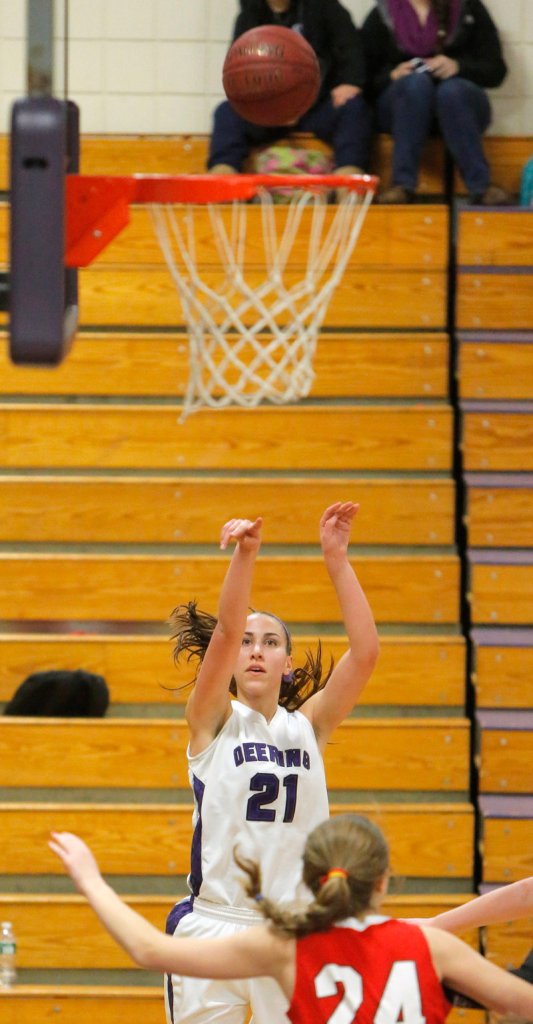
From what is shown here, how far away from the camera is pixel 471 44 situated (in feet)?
26.1

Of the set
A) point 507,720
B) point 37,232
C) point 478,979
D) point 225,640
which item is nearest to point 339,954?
point 478,979

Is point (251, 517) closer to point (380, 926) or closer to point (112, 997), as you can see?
point (112, 997)

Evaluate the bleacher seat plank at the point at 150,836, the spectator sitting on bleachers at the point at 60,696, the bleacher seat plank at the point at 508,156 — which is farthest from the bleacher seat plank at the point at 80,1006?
the bleacher seat plank at the point at 508,156

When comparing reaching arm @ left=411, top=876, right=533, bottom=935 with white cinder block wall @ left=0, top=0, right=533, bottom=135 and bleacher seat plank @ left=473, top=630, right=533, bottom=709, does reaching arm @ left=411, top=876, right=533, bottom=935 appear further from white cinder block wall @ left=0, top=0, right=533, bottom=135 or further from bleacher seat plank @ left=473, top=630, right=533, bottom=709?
white cinder block wall @ left=0, top=0, right=533, bottom=135

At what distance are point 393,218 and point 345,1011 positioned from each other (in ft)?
18.3

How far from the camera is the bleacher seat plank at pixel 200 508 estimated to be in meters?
7.05

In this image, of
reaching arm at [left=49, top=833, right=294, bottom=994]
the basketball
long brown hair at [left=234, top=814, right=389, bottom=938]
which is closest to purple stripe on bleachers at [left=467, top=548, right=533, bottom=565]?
the basketball

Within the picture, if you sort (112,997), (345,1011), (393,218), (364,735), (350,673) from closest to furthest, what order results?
(345,1011) < (350,673) < (112,997) < (364,735) < (393,218)

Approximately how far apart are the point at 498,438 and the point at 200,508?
152 cm

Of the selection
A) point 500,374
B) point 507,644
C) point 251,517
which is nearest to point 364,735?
A: point 507,644

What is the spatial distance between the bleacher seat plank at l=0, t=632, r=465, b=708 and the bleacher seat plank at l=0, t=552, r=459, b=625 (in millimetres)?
200

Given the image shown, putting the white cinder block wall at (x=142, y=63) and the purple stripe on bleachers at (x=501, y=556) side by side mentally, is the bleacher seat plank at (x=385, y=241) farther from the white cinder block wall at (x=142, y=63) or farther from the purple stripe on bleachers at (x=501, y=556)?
the purple stripe on bleachers at (x=501, y=556)

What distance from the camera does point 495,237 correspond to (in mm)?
7508

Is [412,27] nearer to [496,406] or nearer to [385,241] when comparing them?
[385,241]
